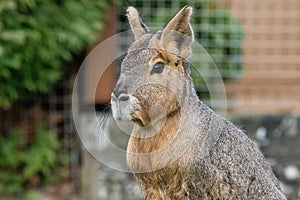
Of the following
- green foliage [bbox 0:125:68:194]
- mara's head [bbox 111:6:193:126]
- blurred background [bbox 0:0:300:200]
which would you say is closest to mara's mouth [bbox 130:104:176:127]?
mara's head [bbox 111:6:193:126]

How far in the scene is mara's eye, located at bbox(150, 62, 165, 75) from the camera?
1.41 metres

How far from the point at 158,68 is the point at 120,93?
0.39 ft

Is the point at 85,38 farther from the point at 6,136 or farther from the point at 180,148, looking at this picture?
the point at 180,148

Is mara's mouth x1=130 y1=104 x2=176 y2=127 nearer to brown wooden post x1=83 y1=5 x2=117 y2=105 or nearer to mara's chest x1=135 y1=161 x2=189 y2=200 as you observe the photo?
mara's chest x1=135 y1=161 x2=189 y2=200

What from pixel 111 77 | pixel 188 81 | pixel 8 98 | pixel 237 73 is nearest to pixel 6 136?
pixel 8 98

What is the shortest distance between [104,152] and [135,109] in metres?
2.98

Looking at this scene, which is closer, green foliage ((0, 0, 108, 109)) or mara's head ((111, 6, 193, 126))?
mara's head ((111, 6, 193, 126))

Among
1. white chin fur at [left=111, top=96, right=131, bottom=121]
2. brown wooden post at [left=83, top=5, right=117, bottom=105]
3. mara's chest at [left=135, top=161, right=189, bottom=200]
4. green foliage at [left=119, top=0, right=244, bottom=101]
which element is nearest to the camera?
white chin fur at [left=111, top=96, right=131, bottom=121]

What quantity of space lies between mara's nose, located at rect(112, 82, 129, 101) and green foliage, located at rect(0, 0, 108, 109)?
10.9 feet

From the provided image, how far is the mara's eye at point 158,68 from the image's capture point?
1406 mm

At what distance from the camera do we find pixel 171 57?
1424 mm

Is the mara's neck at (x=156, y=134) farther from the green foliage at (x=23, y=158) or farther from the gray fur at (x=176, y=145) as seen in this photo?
the green foliage at (x=23, y=158)

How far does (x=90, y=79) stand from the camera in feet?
16.4

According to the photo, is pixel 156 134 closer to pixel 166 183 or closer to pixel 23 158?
pixel 166 183
